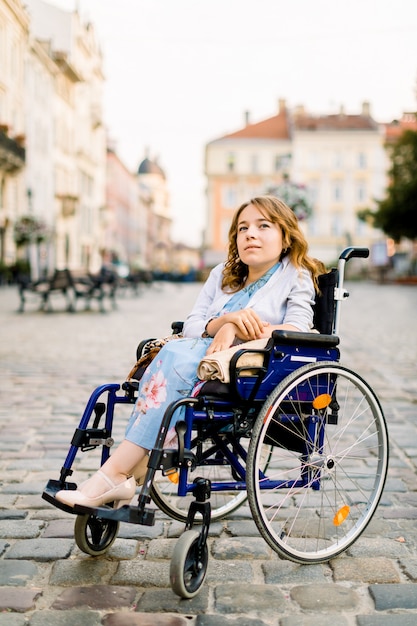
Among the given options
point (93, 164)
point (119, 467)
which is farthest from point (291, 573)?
point (93, 164)

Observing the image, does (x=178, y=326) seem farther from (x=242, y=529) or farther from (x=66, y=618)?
(x=66, y=618)

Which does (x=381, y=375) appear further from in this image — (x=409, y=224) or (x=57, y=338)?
(x=409, y=224)

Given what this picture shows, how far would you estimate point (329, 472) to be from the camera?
321cm

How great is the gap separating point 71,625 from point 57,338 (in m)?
9.40

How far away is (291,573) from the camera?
2.96 m

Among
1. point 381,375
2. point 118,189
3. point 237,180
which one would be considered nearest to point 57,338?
point 381,375

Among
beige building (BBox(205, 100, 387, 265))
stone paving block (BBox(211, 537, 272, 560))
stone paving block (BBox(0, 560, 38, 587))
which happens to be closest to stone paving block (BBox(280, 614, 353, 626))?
stone paving block (BBox(211, 537, 272, 560))

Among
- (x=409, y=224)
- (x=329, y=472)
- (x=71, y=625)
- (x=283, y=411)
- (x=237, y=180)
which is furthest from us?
(x=237, y=180)

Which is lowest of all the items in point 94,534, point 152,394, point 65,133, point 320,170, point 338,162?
point 94,534

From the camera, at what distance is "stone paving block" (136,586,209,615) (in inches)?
102

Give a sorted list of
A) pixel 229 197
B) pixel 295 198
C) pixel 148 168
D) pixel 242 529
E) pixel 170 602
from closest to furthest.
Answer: pixel 170 602 < pixel 242 529 < pixel 295 198 < pixel 229 197 < pixel 148 168

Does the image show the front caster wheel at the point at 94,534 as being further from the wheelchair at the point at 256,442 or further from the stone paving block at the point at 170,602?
the stone paving block at the point at 170,602

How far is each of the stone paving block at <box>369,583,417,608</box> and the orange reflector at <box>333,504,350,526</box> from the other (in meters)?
0.40

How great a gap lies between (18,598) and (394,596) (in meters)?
1.24
